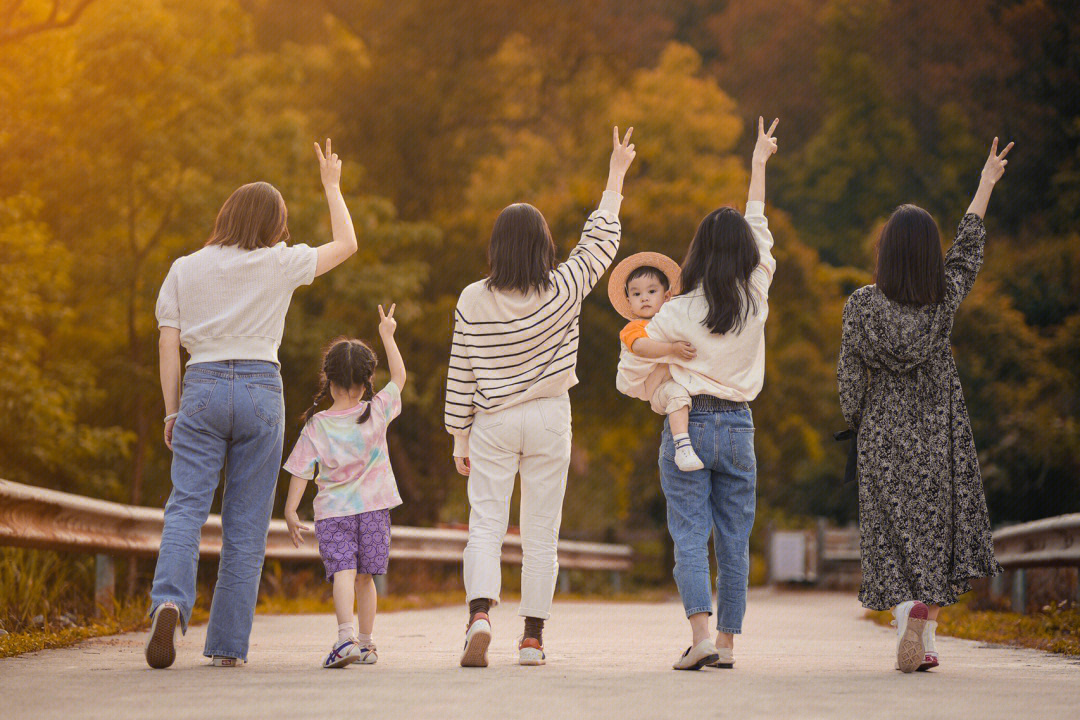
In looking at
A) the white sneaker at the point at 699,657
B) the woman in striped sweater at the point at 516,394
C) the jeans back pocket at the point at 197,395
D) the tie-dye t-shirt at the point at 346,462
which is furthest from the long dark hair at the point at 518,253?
the white sneaker at the point at 699,657

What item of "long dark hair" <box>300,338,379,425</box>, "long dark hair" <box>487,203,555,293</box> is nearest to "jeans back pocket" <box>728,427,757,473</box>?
"long dark hair" <box>487,203,555,293</box>

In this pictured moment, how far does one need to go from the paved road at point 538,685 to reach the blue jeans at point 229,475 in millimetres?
272

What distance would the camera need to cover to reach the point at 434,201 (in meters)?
29.9

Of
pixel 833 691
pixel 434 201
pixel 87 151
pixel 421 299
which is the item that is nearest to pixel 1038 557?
pixel 833 691

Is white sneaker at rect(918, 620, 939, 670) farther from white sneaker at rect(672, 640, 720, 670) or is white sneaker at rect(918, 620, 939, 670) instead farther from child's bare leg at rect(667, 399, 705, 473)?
child's bare leg at rect(667, 399, 705, 473)

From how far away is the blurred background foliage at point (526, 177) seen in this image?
19.5m

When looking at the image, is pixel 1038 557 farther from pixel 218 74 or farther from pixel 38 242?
pixel 218 74

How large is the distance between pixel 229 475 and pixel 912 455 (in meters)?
3.01

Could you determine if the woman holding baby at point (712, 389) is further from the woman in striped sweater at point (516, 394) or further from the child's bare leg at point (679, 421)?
the woman in striped sweater at point (516, 394)

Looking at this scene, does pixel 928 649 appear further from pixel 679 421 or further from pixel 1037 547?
pixel 1037 547

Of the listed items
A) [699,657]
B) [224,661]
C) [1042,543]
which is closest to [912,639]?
[699,657]

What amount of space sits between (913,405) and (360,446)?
2.55 m

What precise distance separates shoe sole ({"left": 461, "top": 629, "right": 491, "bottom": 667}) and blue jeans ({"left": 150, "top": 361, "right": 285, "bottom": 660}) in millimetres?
925

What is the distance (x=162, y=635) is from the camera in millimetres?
5535
